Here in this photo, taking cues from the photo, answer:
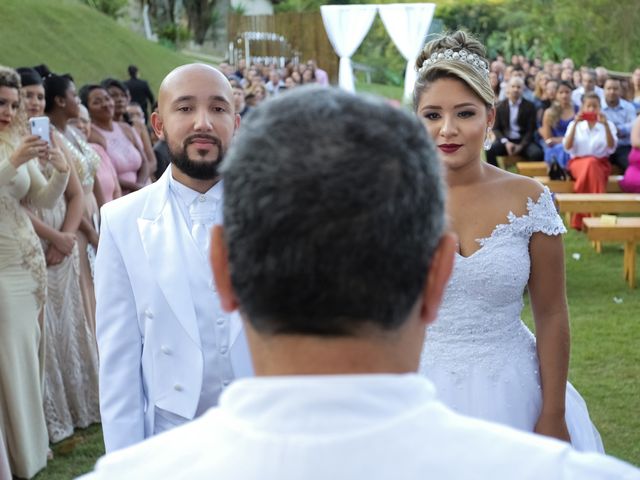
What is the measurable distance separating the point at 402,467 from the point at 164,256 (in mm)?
2287

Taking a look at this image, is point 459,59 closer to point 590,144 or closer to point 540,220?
point 540,220

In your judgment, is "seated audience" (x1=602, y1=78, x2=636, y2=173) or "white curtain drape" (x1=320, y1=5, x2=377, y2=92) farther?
"white curtain drape" (x1=320, y1=5, x2=377, y2=92)

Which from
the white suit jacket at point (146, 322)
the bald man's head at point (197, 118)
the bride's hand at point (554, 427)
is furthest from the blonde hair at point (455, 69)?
the bride's hand at point (554, 427)

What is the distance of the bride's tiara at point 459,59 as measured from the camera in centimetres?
375

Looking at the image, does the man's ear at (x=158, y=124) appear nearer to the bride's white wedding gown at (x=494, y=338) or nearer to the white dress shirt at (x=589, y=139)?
the bride's white wedding gown at (x=494, y=338)

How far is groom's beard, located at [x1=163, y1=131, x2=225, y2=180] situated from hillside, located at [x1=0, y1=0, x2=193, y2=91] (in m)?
19.4

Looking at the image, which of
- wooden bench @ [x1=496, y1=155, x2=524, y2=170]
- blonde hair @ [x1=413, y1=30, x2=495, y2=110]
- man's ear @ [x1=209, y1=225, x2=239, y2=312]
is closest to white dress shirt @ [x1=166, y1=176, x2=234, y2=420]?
blonde hair @ [x1=413, y1=30, x2=495, y2=110]

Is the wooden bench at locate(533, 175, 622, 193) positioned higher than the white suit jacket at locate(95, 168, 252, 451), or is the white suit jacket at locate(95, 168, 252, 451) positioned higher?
the white suit jacket at locate(95, 168, 252, 451)

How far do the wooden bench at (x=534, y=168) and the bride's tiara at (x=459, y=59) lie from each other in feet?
45.8

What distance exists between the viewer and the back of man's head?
130cm

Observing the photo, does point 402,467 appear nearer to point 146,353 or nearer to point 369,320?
point 369,320

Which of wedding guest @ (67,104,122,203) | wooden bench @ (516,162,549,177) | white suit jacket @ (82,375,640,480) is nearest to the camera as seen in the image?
white suit jacket @ (82,375,640,480)

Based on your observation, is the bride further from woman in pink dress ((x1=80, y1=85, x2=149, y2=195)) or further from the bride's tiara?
woman in pink dress ((x1=80, y1=85, x2=149, y2=195))

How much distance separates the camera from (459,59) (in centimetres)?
374
